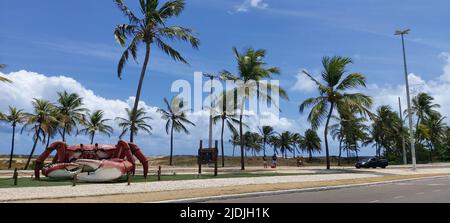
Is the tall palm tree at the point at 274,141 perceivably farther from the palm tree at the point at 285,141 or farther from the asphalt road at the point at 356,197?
the asphalt road at the point at 356,197

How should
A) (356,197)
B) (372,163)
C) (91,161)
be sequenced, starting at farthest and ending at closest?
(372,163) → (91,161) → (356,197)

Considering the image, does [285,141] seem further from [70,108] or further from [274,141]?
[70,108]

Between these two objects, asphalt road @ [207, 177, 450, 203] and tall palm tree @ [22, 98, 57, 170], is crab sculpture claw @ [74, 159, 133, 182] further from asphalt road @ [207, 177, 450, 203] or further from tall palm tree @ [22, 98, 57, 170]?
tall palm tree @ [22, 98, 57, 170]

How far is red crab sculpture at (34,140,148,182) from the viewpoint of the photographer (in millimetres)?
21984

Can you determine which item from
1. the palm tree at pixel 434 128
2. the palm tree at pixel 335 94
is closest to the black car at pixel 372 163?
the palm tree at pixel 335 94

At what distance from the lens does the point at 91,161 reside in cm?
2216

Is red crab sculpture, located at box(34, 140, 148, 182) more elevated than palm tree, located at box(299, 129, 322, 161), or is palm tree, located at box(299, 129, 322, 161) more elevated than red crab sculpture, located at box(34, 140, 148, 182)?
palm tree, located at box(299, 129, 322, 161)

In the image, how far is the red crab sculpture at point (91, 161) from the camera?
22.0 m

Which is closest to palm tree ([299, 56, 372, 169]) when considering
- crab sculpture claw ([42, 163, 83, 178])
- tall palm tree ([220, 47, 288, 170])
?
tall palm tree ([220, 47, 288, 170])

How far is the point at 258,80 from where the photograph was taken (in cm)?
3634

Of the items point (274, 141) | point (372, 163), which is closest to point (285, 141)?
point (274, 141)
